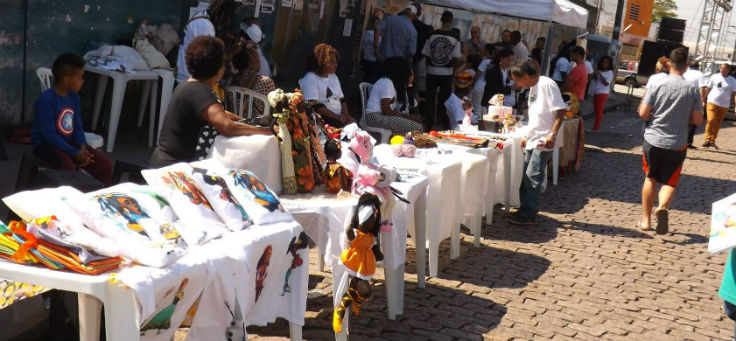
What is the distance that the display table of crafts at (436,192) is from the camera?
241 inches

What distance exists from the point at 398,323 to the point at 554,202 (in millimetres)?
5001

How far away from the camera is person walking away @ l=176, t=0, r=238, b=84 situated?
8805 mm

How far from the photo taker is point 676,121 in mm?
8289

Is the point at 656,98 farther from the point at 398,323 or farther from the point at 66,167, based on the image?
the point at 66,167

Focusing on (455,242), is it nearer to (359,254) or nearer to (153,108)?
(359,254)

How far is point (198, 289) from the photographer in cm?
359

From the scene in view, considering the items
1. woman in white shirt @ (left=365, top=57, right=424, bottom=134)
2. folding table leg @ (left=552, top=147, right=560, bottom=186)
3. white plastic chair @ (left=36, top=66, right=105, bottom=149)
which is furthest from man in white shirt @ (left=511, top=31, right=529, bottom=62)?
white plastic chair @ (left=36, top=66, right=105, bottom=149)

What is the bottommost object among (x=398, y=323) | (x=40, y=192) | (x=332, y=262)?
(x=398, y=323)

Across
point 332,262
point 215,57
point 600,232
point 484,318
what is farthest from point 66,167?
point 600,232

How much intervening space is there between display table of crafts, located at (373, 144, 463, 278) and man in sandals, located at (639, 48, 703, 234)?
2.73 metres

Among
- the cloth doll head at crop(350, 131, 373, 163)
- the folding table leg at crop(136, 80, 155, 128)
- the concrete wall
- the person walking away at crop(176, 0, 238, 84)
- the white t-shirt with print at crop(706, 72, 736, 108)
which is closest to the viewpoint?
the cloth doll head at crop(350, 131, 373, 163)

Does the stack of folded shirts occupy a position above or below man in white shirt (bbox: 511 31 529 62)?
below

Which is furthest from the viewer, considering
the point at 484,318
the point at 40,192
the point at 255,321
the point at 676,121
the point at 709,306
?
the point at 676,121

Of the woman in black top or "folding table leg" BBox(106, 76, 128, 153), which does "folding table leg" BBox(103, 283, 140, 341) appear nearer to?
the woman in black top
